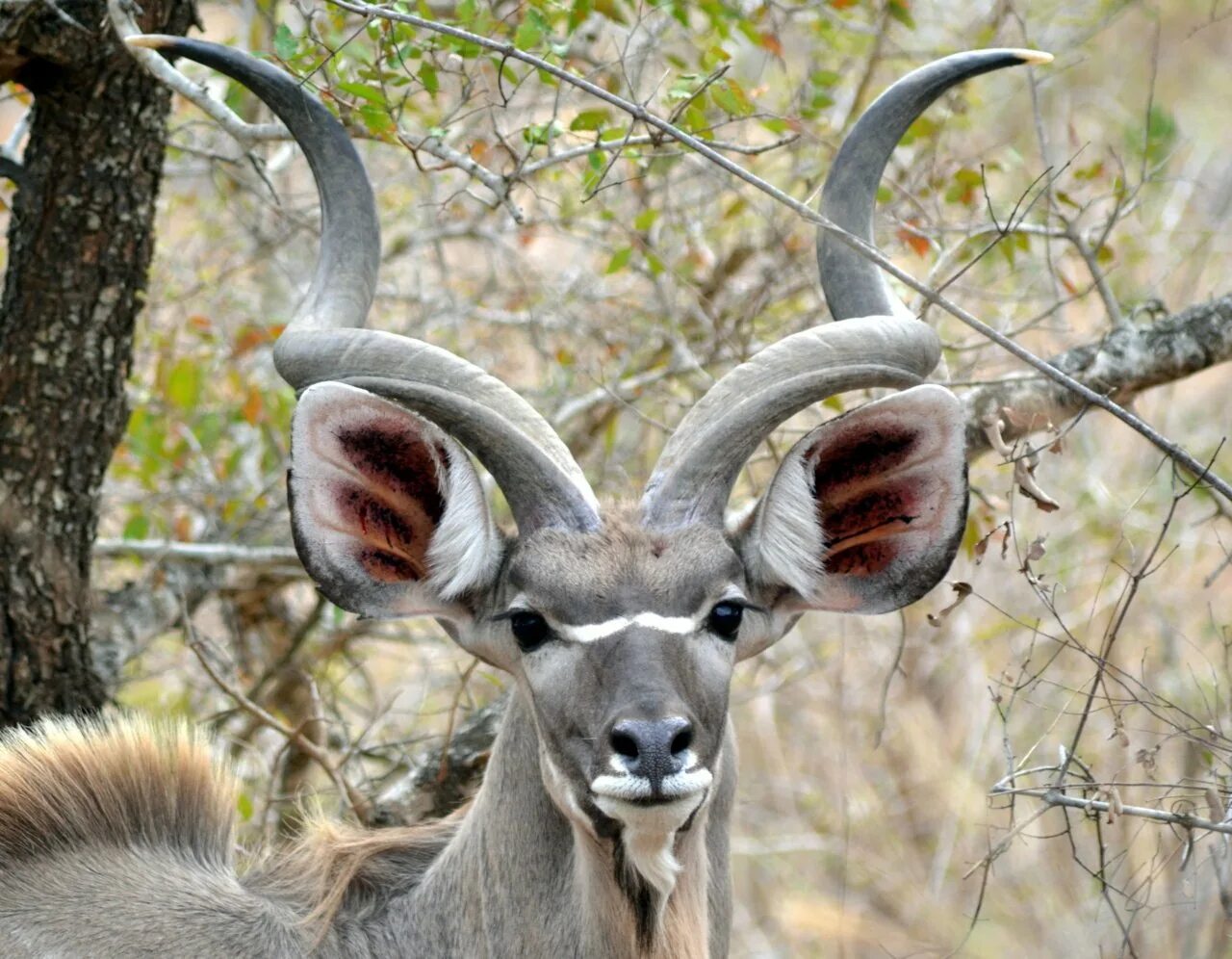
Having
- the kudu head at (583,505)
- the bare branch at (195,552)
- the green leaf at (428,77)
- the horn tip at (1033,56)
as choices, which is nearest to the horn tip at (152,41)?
the kudu head at (583,505)

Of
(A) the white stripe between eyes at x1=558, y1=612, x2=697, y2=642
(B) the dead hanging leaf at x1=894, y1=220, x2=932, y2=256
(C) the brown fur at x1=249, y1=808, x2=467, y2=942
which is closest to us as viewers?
(A) the white stripe between eyes at x1=558, y1=612, x2=697, y2=642

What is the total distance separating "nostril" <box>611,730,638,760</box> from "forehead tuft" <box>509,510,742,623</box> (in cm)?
33

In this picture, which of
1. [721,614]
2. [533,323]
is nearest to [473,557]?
[721,614]

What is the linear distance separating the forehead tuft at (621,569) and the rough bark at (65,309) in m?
1.76

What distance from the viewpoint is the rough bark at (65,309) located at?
4.61m

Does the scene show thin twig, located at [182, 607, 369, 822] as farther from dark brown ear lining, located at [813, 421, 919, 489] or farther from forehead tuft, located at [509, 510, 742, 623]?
dark brown ear lining, located at [813, 421, 919, 489]

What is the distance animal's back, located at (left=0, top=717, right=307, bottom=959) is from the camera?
3.93 meters

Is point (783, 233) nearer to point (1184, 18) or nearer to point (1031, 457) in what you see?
point (1031, 457)

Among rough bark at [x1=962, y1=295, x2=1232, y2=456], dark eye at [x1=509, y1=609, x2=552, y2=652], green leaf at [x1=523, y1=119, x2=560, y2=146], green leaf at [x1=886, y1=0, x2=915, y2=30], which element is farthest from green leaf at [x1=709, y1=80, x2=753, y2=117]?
dark eye at [x1=509, y1=609, x2=552, y2=652]

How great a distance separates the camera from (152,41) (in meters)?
3.99

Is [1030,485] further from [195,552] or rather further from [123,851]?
[195,552]

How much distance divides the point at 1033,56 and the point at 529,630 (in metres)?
1.98

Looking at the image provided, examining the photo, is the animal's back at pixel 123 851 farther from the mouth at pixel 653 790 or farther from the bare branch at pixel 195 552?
the bare branch at pixel 195 552

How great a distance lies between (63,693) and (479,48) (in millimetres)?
2332
